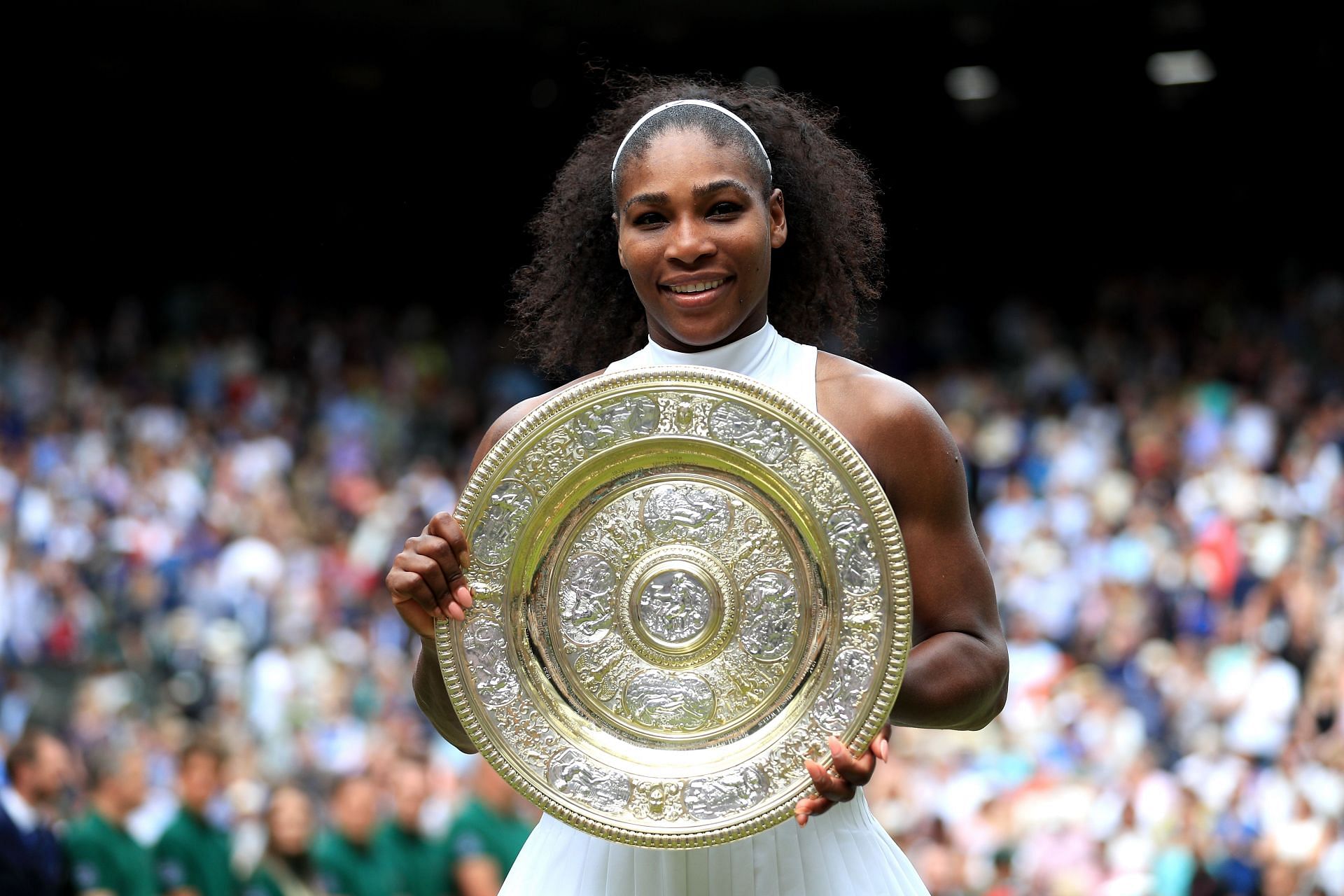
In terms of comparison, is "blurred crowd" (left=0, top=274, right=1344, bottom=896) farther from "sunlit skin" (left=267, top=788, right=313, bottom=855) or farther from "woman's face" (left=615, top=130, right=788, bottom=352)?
"woman's face" (left=615, top=130, right=788, bottom=352)

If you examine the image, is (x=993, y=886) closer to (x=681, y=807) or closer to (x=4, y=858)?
(x=4, y=858)

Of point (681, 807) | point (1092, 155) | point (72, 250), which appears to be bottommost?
point (681, 807)

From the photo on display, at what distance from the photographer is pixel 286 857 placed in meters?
6.62

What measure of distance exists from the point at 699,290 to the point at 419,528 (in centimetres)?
945

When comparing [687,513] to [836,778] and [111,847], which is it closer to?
[836,778]

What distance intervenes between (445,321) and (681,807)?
583 inches

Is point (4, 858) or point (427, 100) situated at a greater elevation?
point (427, 100)

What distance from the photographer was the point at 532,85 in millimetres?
16062

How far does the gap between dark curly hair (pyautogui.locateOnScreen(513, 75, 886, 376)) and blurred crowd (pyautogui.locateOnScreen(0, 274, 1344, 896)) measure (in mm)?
1713

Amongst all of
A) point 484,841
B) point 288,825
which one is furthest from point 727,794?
point 288,825

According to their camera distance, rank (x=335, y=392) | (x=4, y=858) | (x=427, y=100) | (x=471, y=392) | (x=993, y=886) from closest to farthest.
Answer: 1. (x=4, y=858)
2. (x=993, y=886)
3. (x=335, y=392)
4. (x=471, y=392)
5. (x=427, y=100)

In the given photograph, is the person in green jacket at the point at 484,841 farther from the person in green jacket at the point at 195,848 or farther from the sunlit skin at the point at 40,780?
the sunlit skin at the point at 40,780

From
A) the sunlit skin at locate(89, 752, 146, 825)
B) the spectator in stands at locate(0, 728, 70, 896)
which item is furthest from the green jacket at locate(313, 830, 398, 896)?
the spectator in stands at locate(0, 728, 70, 896)

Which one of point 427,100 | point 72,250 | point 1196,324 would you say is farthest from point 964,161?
point 72,250
